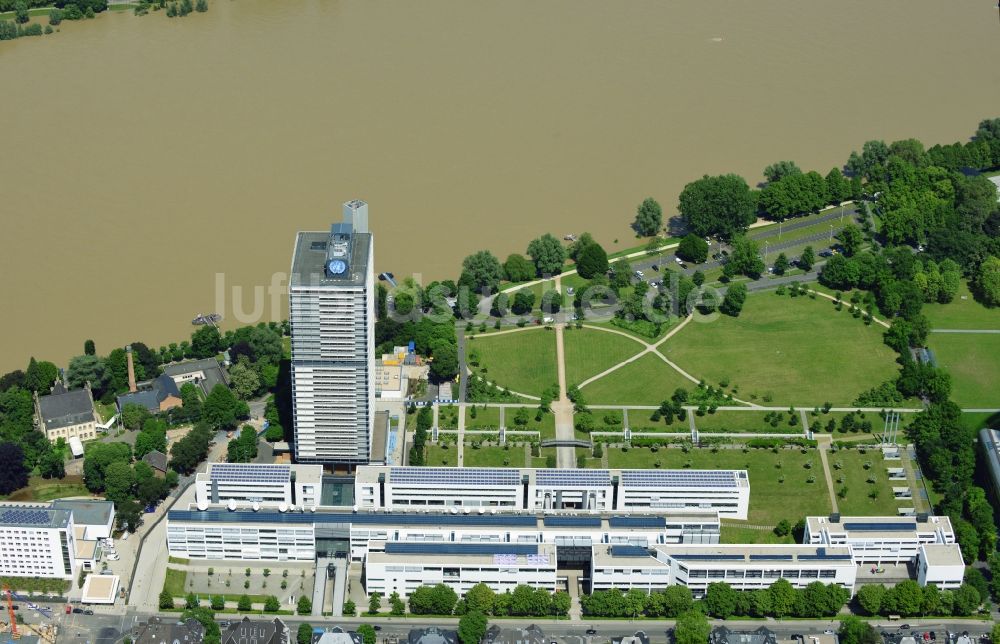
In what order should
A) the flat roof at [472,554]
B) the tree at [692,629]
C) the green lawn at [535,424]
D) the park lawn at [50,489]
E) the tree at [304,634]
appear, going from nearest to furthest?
the tree at [692,629] < the tree at [304,634] < the flat roof at [472,554] < the park lawn at [50,489] < the green lawn at [535,424]

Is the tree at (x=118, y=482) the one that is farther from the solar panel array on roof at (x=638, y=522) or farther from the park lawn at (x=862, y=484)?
the park lawn at (x=862, y=484)

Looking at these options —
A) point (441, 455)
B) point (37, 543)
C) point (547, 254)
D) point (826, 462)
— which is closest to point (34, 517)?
point (37, 543)

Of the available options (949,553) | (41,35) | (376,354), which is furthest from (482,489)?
(41,35)

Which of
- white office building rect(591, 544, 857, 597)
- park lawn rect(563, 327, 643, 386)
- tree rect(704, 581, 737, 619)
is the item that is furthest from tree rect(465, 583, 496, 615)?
park lawn rect(563, 327, 643, 386)

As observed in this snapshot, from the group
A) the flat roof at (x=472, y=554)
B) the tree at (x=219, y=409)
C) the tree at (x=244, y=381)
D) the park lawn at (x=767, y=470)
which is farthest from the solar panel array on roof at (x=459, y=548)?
the tree at (x=244, y=381)

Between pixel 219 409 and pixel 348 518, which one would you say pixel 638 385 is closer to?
pixel 348 518

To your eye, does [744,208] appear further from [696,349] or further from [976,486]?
[976,486]

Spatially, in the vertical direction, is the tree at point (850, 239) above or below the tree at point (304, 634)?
above
